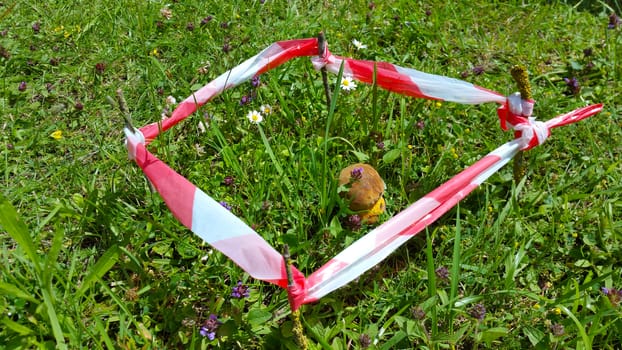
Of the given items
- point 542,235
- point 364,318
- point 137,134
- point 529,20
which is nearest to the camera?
point 364,318

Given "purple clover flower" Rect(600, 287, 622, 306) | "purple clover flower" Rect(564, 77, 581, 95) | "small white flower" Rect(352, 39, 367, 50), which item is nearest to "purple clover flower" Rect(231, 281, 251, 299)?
"purple clover flower" Rect(600, 287, 622, 306)

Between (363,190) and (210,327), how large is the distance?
2.54 feet

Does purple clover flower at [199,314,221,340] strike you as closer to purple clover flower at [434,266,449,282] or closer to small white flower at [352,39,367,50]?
purple clover flower at [434,266,449,282]

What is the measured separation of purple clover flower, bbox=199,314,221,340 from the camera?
175cm

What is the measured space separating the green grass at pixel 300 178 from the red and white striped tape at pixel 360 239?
0.43 feet

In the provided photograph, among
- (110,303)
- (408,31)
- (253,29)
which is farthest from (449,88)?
(110,303)

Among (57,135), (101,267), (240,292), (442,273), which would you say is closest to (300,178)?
(240,292)

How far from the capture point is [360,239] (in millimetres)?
1821

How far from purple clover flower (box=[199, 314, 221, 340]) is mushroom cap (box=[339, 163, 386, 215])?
69 centimetres

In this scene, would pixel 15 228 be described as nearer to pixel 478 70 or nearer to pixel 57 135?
pixel 57 135

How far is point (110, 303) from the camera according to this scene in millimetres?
1946

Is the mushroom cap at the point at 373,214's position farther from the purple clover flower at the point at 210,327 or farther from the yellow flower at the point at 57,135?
the yellow flower at the point at 57,135

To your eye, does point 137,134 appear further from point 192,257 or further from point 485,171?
point 485,171

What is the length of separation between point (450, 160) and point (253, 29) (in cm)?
139
